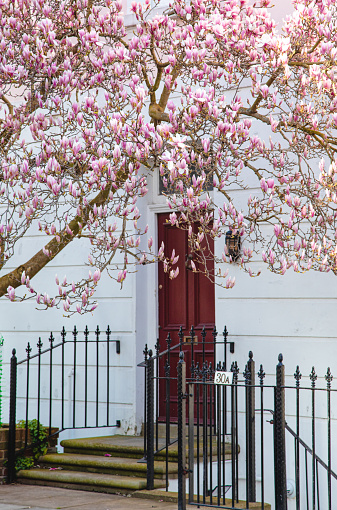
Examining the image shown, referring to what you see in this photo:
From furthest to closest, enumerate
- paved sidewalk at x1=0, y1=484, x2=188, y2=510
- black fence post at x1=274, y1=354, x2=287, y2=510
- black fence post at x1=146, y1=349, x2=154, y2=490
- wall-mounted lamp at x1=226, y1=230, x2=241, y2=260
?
wall-mounted lamp at x1=226, y1=230, x2=241, y2=260
black fence post at x1=146, y1=349, x2=154, y2=490
paved sidewalk at x1=0, y1=484, x2=188, y2=510
black fence post at x1=274, y1=354, x2=287, y2=510

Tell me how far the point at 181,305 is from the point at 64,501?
275cm

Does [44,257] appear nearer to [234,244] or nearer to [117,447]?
[234,244]

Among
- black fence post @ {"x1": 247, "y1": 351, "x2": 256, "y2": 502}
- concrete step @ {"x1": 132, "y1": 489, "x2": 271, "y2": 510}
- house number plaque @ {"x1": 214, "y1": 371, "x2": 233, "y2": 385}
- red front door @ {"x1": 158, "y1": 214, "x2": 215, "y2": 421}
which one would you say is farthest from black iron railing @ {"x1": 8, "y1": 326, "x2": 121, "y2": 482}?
house number plaque @ {"x1": 214, "y1": 371, "x2": 233, "y2": 385}

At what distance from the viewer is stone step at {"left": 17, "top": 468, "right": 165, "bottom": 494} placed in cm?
713

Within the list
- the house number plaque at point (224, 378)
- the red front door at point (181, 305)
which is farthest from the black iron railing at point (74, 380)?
the house number plaque at point (224, 378)

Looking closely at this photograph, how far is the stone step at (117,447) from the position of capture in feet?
25.0

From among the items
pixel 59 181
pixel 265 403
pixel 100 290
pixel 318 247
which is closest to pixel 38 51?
pixel 59 181

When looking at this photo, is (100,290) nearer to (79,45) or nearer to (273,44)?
(79,45)

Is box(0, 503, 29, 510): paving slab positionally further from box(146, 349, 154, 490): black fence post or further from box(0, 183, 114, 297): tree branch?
box(0, 183, 114, 297): tree branch

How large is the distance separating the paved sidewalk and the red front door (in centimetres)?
170

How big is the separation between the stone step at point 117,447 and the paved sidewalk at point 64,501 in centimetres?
66

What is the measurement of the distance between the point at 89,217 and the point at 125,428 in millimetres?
3408

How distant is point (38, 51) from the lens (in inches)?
250

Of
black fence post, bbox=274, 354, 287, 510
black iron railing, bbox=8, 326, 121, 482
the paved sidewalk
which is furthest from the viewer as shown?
black iron railing, bbox=8, 326, 121, 482
